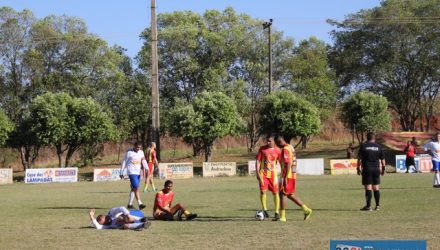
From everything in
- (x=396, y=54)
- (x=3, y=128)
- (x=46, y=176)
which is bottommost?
(x=46, y=176)

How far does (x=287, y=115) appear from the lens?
48.7 meters

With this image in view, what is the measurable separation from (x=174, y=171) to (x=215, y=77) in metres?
17.4

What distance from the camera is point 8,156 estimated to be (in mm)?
57875

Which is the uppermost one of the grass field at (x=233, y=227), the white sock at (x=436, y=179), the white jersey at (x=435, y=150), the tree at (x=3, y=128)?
the tree at (x=3, y=128)

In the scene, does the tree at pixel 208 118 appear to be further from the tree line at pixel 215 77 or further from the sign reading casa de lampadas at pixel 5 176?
the sign reading casa de lampadas at pixel 5 176

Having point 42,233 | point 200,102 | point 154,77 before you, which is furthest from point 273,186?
point 200,102

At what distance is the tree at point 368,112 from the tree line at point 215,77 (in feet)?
0.30

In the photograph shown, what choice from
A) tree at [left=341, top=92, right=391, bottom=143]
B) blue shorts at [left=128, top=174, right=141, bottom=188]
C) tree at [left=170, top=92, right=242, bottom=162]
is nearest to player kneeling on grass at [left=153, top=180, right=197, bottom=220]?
blue shorts at [left=128, top=174, right=141, bottom=188]

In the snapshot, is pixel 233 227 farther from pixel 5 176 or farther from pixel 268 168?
pixel 5 176

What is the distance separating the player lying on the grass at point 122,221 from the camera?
12583 mm

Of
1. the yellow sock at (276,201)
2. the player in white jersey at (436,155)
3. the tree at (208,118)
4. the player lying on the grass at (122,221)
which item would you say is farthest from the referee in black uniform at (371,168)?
the tree at (208,118)

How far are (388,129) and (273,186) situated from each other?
144 feet

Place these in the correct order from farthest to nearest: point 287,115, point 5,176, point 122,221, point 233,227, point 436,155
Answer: point 287,115
point 5,176
point 436,155
point 122,221
point 233,227

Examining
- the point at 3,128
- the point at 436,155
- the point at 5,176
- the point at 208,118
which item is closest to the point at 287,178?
the point at 436,155
